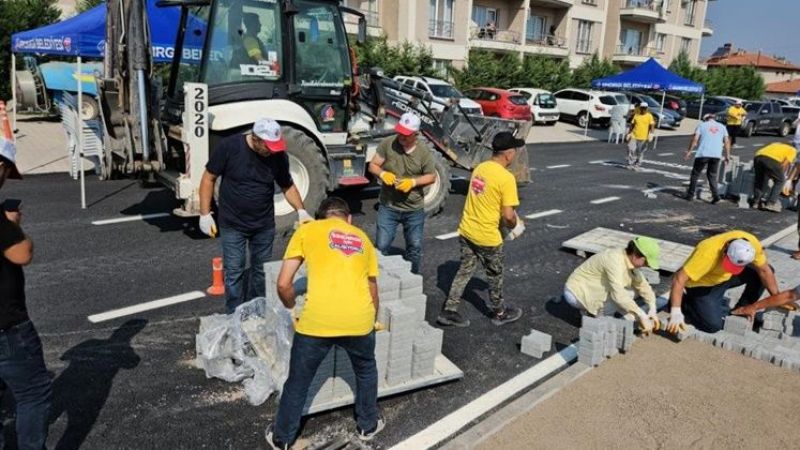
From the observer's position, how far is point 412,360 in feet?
14.3

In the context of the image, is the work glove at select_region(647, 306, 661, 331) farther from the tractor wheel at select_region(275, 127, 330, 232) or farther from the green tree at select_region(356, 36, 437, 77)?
the green tree at select_region(356, 36, 437, 77)

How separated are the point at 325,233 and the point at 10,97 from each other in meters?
19.6

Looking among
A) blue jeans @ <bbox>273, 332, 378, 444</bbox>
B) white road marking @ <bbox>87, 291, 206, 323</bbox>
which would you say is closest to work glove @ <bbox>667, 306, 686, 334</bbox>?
blue jeans @ <bbox>273, 332, 378, 444</bbox>

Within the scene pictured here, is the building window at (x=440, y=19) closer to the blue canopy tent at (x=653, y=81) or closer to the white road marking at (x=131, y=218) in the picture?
the blue canopy tent at (x=653, y=81)

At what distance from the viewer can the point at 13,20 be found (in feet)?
60.0

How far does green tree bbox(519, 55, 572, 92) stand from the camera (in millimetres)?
31859

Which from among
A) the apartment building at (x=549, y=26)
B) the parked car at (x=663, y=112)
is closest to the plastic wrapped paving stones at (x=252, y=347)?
the apartment building at (x=549, y=26)

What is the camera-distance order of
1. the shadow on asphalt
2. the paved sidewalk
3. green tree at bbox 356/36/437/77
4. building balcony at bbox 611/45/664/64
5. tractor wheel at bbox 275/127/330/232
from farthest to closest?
building balcony at bbox 611/45/664/64
green tree at bbox 356/36/437/77
the paved sidewalk
tractor wheel at bbox 275/127/330/232
the shadow on asphalt

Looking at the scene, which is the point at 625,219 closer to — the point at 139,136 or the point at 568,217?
the point at 568,217

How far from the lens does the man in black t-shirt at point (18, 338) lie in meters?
2.88

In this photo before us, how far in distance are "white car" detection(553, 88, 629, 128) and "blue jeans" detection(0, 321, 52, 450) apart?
25488mm

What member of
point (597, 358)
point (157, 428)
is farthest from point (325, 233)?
point (597, 358)

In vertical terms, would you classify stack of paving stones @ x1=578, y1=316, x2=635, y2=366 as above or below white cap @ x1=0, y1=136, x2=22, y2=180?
below

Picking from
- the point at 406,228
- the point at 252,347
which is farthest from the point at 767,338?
the point at 252,347
